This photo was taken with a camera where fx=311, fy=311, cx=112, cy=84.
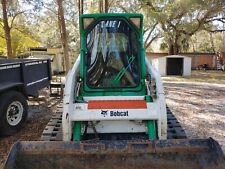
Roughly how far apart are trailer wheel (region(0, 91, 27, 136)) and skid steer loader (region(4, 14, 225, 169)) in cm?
130

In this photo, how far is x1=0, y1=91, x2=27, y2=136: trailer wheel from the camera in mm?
6106

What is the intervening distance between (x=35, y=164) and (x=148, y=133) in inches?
63.0

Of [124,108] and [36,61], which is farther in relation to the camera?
[36,61]

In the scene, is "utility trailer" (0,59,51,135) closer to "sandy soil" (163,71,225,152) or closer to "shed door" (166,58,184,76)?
"sandy soil" (163,71,225,152)

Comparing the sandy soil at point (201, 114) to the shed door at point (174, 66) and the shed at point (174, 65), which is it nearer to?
the shed at point (174, 65)

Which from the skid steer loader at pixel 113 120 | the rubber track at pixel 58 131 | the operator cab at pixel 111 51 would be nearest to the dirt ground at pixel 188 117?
the rubber track at pixel 58 131

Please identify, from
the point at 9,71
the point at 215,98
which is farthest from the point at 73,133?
the point at 215,98

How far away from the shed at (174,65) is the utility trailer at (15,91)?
18998mm

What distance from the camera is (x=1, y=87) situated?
19.7 ft

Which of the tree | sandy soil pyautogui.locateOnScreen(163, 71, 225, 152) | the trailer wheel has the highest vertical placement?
the tree

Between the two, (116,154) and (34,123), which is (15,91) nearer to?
(34,123)

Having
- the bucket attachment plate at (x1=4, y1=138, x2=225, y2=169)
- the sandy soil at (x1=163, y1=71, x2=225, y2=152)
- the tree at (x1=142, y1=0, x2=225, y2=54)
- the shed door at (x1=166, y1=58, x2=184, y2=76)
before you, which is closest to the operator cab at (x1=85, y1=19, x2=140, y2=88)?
the bucket attachment plate at (x1=4, y1=138, x2=225, y2=169)

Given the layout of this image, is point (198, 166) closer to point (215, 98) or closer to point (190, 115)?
point (190, 115)

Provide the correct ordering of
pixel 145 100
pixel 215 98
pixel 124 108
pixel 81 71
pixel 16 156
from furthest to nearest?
pixel 215 98 < pixel 81 71 < pixel 145 100 < pixel 124 108 < pixel 16 156
